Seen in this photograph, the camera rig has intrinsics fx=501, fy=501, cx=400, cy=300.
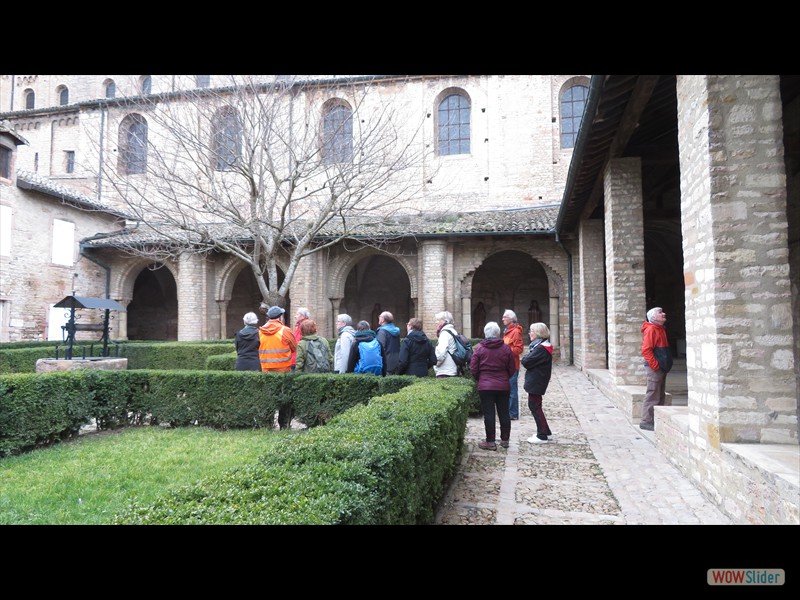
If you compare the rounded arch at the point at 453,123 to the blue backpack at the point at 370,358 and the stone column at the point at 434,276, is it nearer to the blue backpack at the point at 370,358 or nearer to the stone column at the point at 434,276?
the stone column at the point at 434,276

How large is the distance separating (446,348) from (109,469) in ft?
13.5

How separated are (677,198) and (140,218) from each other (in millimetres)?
12964

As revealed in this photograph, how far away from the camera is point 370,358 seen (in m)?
7.32

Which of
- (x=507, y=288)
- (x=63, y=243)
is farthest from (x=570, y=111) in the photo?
(x=63, y=243)

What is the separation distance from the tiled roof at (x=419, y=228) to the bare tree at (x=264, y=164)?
161 mm

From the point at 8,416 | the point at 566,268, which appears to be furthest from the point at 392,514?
the point at 566,268

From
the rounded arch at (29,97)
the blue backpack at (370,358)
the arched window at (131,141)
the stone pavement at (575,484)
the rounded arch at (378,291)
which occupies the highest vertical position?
the rounded arch at (29,97)

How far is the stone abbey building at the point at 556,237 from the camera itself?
3.96 meters

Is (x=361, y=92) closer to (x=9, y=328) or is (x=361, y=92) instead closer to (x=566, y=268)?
(x=566, y=268)

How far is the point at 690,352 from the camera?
469 centimetres

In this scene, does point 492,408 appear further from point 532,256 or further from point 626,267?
point 532,256

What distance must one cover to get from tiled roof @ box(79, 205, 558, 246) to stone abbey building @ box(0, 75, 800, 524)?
0.39 ft

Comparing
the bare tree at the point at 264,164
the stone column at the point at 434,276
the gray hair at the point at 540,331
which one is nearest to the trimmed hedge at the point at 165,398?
the gray hair at the point at 540,331

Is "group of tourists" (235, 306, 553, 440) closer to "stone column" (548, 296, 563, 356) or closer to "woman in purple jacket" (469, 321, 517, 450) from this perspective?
"woman in purple jacket" (469, 321, 517, 450)
